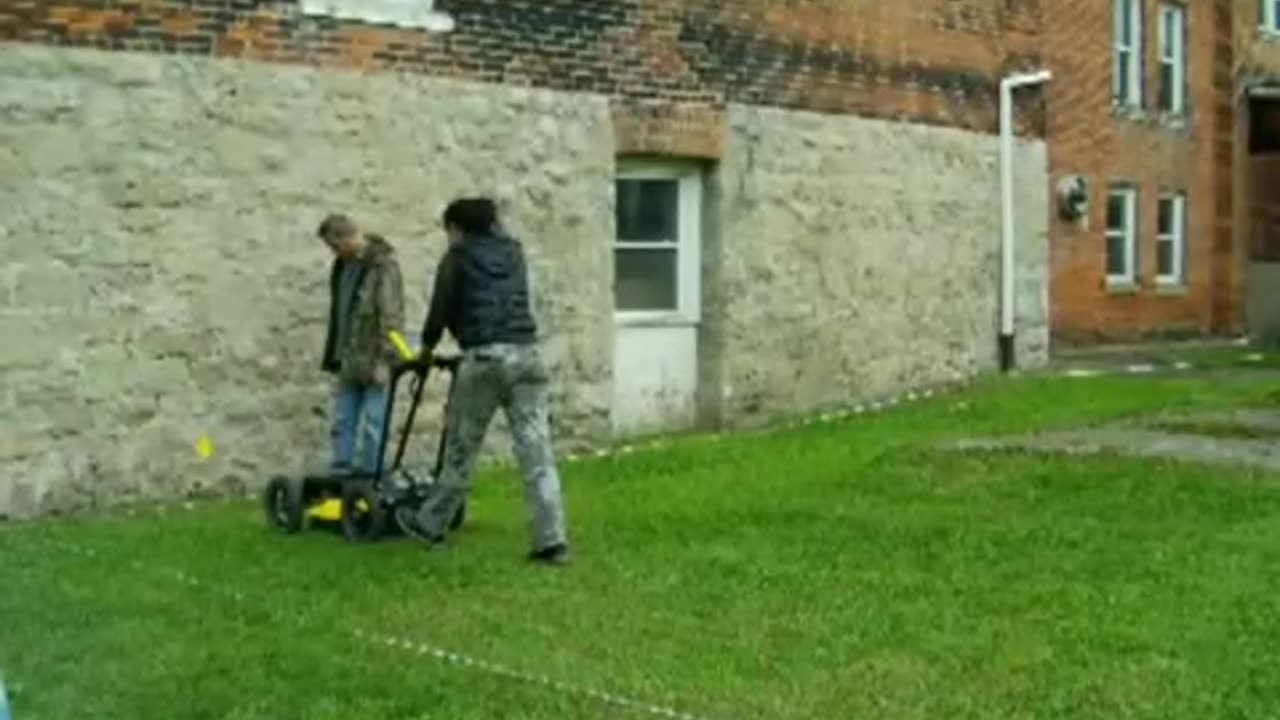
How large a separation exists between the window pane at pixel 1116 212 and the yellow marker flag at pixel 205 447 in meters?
15.9

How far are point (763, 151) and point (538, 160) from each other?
9.51 ft

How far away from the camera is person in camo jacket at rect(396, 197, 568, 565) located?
34.3ft

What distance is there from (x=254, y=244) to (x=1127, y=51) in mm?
16590

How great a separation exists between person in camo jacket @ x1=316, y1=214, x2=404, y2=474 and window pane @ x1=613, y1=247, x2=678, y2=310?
13.4ft

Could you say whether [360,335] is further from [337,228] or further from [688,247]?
[688,247]

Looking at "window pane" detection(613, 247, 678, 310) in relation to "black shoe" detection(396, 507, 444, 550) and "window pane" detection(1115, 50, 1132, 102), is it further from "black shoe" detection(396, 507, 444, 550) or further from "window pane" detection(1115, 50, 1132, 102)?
"window pane" detection(1115, 50, 1132, 102)

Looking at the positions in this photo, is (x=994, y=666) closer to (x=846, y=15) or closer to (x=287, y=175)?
(x=287, y=175)

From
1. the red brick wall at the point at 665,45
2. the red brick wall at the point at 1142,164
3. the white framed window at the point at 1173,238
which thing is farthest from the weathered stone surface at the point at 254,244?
the white framed window at the point at 1173,238

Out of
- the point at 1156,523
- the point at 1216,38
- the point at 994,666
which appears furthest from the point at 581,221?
the point at 1216,38

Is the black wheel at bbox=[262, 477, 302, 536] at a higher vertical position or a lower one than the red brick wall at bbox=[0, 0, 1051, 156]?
lower

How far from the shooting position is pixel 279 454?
45.6 ft

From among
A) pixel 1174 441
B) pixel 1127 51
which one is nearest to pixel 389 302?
pixel 1174 441

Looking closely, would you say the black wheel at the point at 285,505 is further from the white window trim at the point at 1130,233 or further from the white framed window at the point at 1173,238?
the white framed window at the point at 1173,238

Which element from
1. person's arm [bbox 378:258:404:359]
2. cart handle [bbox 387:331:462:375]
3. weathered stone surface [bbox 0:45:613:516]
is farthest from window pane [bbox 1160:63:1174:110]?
cart handle [bbox 387:331:462:375]
